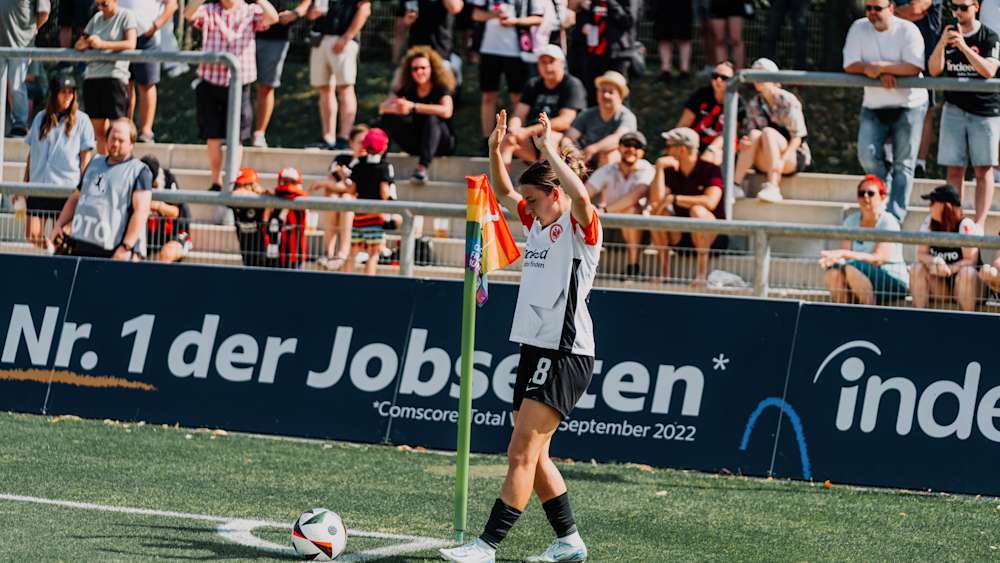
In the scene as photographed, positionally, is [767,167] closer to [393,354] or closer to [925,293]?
[925,293]

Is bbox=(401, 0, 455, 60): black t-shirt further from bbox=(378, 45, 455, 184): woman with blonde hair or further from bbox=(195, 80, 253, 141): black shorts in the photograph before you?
bbox=(195, 80, 253, 141): black shorts

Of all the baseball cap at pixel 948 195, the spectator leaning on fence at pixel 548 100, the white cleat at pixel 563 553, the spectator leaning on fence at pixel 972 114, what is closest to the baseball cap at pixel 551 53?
the spectator leaning on fence at pixel 548 100

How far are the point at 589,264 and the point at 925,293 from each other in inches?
160

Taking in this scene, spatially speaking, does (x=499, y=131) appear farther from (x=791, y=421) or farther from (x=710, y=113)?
(x=710, y=113)

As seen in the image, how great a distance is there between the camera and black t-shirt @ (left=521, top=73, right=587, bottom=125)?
14.9 metres

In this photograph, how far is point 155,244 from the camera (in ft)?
43.5

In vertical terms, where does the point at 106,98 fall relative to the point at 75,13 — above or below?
below

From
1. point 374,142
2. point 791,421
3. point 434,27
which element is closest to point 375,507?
point 791,421

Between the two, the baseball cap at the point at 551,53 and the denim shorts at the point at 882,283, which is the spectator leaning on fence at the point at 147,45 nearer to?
the baseball cap at the point at 551,53

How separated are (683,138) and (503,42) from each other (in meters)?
3.70

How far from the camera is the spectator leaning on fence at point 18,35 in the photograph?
51.6 ft

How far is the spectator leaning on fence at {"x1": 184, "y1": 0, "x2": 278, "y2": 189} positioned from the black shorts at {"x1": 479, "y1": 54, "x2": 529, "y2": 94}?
7.23 ft

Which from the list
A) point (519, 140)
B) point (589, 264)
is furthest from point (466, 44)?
point (589, 264)

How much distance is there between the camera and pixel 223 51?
1555 cm
